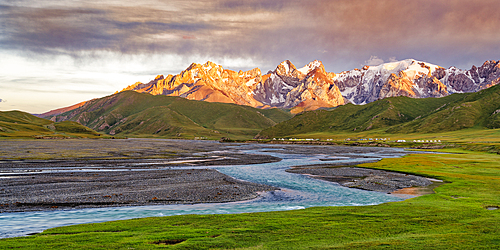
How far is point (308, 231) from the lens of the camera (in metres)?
19.9

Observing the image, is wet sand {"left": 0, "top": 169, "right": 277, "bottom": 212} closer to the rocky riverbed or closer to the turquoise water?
the turquoise water

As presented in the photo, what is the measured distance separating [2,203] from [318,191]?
3654 centimetres

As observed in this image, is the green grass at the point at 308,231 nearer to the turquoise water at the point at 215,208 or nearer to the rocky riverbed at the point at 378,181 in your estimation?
the turquoise water at the point at 215,208

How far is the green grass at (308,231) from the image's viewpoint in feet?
A: 54.6

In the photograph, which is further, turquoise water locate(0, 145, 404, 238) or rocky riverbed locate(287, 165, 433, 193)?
rocky riverbed locate(287, 165, 433, 193)

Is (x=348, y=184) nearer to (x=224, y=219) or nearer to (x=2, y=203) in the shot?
(x=224, y=219)

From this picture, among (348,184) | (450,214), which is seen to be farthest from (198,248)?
(348,184)

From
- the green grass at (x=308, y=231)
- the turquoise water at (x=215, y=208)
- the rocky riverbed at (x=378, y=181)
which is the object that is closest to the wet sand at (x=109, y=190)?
the turquoise water at (x=215, y=208)

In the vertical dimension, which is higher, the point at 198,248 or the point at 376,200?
the point at 198,248

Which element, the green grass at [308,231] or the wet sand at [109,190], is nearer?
the green grass at [308,231]

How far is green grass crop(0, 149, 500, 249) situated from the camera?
16.6 meters

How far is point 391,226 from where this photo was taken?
68.4 feet

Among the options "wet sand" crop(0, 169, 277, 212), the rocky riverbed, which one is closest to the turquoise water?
"wet sand" crop(0, 169, 277, 212)

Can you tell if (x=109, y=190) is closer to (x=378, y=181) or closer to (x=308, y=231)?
(x=308, y=231)
